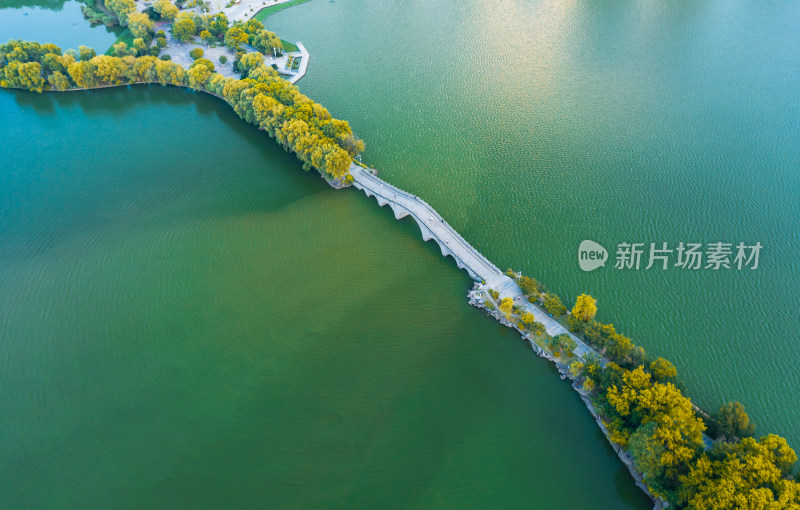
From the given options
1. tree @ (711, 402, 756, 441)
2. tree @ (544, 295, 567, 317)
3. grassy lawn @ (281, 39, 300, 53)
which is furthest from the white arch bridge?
grassy lawn @ (281, 39, 300, 53)

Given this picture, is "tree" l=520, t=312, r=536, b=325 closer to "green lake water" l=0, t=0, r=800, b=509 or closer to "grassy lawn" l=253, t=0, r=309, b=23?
"green lake water" l=0, t=0, r=800, b=509

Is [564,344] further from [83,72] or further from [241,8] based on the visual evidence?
[241,8]

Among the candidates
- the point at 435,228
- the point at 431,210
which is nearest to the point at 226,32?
the point at 431,210

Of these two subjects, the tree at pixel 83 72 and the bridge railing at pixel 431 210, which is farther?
the tree at pixel 83 72

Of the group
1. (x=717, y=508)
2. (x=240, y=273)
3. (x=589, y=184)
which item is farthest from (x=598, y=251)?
(x=240, y=273)

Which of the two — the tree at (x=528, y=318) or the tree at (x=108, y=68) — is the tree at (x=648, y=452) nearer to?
the tree at (x=528, y=318)

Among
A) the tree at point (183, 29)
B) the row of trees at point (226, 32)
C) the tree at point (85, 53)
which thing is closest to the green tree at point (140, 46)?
the tree at point (183, 29)

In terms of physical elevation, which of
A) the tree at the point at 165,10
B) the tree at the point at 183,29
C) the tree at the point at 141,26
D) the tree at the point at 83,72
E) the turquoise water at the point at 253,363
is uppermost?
the tree at the point at 165,10

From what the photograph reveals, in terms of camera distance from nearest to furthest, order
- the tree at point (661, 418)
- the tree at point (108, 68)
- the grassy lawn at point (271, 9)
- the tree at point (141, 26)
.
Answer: the tree at point (661, 418) < the tree at point (108, 68) < the tree at point (141, 26) < the grassy lawn at point (271, 9)
